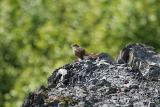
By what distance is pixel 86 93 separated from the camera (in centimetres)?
728

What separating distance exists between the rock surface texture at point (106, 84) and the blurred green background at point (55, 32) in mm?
21270

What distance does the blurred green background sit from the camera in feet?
103

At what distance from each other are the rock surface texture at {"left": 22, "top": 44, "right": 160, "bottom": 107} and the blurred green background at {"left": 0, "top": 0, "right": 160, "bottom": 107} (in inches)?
837

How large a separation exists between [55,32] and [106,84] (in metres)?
27.1

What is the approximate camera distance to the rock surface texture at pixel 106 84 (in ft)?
23.4

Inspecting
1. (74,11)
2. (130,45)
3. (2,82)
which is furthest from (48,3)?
(130,45)

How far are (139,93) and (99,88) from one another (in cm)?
40

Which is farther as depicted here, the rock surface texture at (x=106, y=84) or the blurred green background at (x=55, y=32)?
the blurred green background at (x=55, y=32)

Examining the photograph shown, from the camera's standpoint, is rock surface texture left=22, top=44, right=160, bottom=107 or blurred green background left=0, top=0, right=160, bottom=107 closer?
rock surface texture left=22, top=44, right=160, bottom=107

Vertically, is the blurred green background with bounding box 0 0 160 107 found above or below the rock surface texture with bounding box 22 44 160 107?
above

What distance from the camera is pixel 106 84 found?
748 cm

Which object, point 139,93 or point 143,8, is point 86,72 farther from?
point 143,8

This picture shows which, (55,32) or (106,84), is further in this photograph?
(55,32)

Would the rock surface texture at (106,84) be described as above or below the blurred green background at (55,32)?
below
